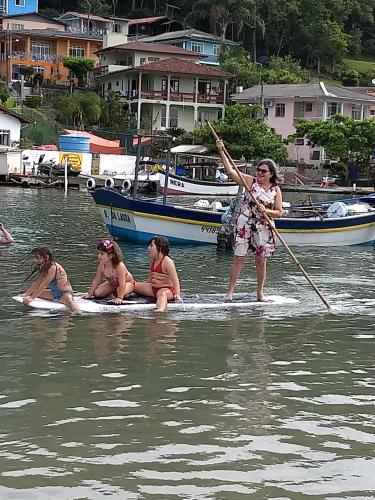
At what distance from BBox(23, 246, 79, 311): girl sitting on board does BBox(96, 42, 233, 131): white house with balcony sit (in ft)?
207

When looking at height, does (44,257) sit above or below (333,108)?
below

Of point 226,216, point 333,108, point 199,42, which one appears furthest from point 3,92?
point 226,216

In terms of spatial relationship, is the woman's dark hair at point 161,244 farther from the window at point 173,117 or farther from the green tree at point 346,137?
the window at point 173,117

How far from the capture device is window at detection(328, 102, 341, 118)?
75.5m

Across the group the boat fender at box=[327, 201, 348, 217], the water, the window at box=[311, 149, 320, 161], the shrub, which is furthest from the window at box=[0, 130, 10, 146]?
the water

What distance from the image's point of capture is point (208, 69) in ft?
256

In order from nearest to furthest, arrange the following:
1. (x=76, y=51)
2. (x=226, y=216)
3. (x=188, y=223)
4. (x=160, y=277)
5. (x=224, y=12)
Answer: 1. (x=160, y=277)
2. (x=226, y=216)
3. (x=188, y=223)
4. (x=76, y=51)
5. (x=224, y=12)

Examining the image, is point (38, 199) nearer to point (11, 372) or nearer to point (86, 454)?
point (11, 372)

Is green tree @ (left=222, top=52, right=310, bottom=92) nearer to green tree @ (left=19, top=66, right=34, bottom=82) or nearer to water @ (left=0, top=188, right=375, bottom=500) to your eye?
green tree @ (left=19, top=66, right=34, bottom=82)

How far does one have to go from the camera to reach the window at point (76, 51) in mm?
89662

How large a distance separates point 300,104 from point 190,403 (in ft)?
231

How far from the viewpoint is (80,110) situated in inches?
2763

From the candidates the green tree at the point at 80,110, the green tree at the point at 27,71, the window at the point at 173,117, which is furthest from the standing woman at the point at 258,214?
the green tree at the point at 27,71

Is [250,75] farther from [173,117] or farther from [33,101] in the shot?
[33,101]
